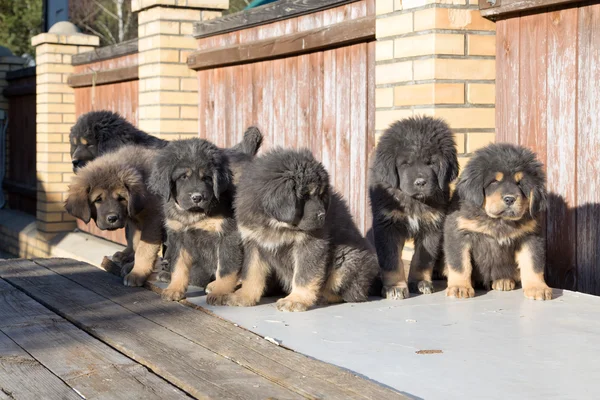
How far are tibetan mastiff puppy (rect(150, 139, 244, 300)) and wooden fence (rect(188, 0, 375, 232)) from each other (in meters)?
2.34

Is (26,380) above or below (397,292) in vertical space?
below

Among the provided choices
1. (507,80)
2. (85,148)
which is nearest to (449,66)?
(507,80)

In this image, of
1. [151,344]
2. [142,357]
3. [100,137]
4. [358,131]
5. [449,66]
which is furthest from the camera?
[100,137]

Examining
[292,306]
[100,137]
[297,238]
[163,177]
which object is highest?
[100,137]

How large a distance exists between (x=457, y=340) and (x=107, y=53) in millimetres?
9785

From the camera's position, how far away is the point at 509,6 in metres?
5.98

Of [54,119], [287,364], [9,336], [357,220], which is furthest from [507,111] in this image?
[54,119]

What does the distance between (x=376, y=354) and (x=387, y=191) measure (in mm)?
1782

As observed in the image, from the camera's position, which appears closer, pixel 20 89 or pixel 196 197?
pixel 196 197

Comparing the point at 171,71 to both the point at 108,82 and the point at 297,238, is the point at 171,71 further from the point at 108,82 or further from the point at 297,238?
the point at 297,238

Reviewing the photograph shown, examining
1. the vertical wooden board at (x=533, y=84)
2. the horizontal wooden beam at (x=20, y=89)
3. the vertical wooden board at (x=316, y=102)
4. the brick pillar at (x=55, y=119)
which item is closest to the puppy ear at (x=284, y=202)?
the vertical wooden board at (x=533, y=84)

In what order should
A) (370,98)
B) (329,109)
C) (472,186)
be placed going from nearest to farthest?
(472,186) < (370,98) < (329,109)

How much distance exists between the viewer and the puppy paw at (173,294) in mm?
5180

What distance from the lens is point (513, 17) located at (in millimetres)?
6148
